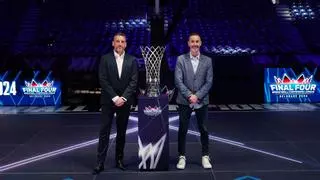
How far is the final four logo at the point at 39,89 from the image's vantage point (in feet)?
36.6

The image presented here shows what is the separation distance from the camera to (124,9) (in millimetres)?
17734

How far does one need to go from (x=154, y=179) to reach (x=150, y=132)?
58 cm

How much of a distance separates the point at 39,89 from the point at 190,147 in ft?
18.7

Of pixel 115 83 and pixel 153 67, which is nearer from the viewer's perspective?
pixel 115 83

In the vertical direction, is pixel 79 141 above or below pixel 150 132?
below

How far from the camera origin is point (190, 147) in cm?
678

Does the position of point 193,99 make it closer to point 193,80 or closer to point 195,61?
point 193,80

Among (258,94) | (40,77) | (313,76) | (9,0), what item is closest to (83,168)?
(40,77)

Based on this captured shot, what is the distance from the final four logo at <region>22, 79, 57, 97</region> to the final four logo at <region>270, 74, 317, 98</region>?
564 cm

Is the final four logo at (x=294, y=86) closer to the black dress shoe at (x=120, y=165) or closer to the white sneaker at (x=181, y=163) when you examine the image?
the white sneaker at (x=181, y=163)

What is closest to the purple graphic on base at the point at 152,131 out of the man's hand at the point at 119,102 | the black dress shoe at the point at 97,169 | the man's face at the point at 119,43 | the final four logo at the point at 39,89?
the man's hand at the point at 119,102

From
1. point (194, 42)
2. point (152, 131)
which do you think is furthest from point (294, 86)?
point (152, 131)

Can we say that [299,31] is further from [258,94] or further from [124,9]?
[124,9]

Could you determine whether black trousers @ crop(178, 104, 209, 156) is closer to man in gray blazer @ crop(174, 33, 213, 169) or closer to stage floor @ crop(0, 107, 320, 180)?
man in gray blazer @ crop(174, 33, 213, 169)
